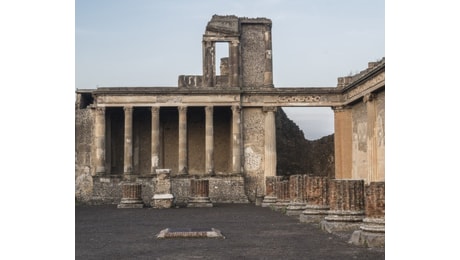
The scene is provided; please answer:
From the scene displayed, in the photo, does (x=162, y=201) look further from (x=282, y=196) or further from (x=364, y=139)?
(x=364, y=139)

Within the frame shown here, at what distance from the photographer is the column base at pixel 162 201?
20.9 metres

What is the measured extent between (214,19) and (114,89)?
19.4 feet

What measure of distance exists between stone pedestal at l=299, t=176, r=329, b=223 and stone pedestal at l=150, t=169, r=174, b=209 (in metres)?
8.06

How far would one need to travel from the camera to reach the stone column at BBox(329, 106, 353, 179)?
25.9 metres

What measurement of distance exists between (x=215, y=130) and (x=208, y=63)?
134 inches

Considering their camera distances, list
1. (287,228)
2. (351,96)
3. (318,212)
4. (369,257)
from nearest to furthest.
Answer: (369,257) → (287,228) → (318,212) → (351,96)

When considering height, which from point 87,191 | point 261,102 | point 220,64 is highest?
point 220,64

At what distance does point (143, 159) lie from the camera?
28578mm

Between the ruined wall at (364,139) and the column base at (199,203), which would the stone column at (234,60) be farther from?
the column base at (199,203)

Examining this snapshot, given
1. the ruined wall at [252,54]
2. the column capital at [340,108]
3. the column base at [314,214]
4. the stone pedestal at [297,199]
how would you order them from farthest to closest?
1. the ruined wall at [252,54]
2. the column capital at [340,108]
3. the stone pedestal at [297,199]
4. the column base at [314,214]

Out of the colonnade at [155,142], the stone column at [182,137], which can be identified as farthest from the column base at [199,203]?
the stone column at [182,137]

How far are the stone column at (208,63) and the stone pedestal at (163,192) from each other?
24.0 ft

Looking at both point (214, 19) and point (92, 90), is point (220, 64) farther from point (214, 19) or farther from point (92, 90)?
point (92, 90)
